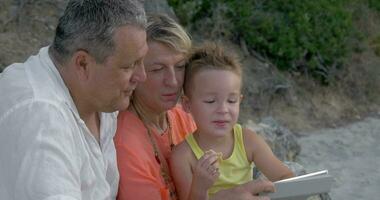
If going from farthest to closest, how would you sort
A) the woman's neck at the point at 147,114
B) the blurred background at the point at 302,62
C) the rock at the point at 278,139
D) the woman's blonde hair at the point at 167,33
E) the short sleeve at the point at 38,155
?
the blurred background at the point at 302,62, the rock at the point at 278,139, the woman's neck at the point at 147,114, the woman's blonde hair at the point at 167,33, the short sleeve at the point at 38,155

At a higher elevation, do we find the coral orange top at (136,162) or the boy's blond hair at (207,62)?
the boy's blond hair at (207,62)

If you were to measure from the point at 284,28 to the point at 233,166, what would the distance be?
5.06 m

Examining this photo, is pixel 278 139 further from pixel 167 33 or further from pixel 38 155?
pixel 38 155

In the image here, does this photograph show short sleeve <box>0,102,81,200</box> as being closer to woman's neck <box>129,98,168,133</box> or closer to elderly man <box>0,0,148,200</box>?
elderly man <box>0,0,148,200</box>

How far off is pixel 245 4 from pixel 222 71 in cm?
517

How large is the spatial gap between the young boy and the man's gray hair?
58 cm

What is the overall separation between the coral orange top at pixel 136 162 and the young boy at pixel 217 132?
0.09m

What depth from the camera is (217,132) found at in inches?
116

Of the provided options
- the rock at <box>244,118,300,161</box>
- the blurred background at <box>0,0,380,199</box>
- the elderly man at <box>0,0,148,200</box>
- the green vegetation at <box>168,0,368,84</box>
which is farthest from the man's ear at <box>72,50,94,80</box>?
the green vegetation at <box>168,0,368,84</box>

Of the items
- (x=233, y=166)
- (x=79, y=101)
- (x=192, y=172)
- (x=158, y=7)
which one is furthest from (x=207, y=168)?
(x=158, y=7)

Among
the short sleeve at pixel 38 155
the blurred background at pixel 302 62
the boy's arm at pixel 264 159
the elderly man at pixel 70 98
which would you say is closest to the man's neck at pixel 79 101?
the elderly man at pixel 70 98

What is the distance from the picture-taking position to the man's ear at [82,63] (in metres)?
2.40

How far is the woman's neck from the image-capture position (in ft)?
9.66

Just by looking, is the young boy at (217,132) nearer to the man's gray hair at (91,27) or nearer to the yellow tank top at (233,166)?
the yellow tank top at (233,166)
